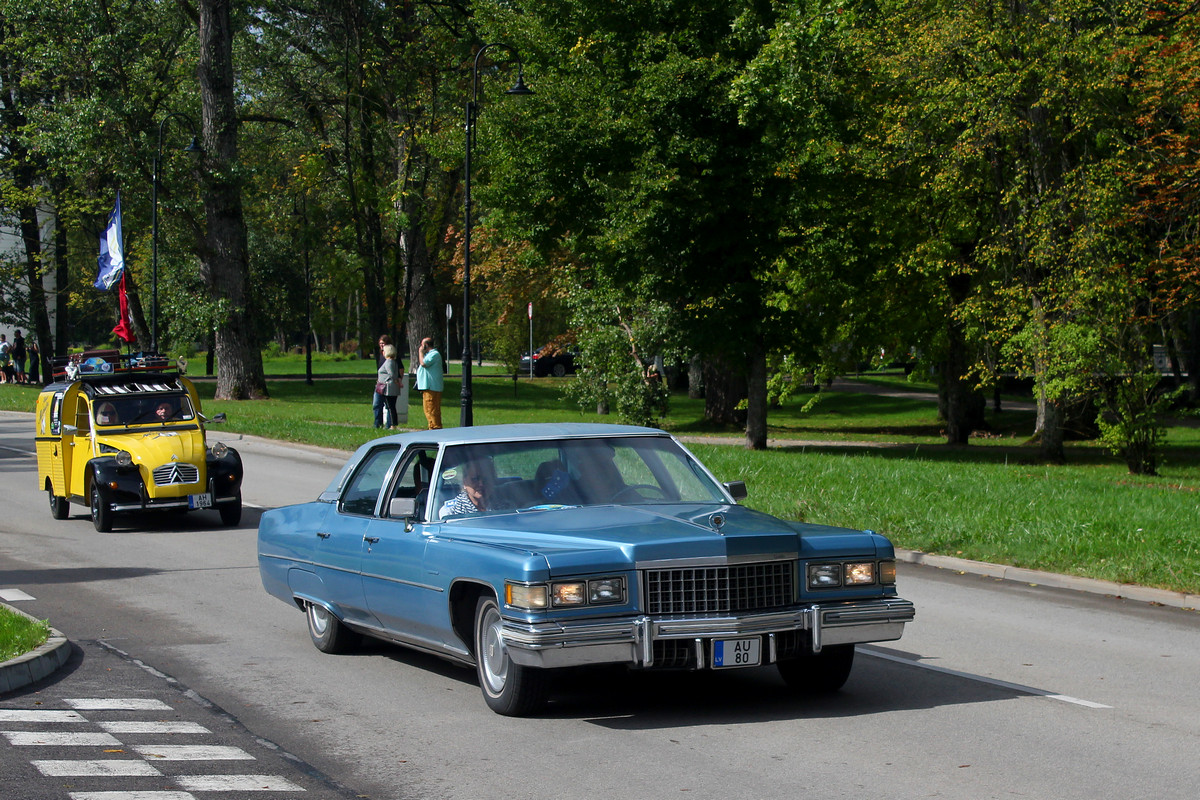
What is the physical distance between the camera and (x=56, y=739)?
676 centimetres

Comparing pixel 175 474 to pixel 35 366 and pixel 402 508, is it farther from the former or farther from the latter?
pixel 35 366

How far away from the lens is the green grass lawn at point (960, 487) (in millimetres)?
13000

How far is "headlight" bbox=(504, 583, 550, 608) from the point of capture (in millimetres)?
6602

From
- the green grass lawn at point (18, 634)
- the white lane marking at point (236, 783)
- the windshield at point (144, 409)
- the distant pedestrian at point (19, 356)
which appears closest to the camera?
the white lane marking at point (236, 783)

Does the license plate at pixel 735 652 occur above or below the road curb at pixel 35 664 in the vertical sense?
above

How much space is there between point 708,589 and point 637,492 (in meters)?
1.31

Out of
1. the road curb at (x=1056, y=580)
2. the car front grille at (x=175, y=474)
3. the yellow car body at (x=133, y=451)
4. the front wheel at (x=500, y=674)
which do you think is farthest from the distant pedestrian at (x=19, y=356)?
the front wheel at (x=500, y=674)

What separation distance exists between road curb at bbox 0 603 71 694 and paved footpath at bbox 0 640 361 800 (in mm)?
69

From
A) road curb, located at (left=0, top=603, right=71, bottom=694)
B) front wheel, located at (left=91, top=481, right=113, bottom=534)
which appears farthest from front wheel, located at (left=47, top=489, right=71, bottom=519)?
road curb, located at (left=0, top=603, right=71, bottom=694)

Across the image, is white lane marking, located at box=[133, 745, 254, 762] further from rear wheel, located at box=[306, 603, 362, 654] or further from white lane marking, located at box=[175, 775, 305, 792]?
rear wheel, located at box=[306, 603, 362, 654]

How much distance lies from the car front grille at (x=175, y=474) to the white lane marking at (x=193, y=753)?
9.62m

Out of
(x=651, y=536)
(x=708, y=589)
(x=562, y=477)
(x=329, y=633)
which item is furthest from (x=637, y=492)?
(x=329, y=633)

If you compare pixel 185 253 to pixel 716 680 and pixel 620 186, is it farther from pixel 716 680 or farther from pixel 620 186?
pixel 716 680

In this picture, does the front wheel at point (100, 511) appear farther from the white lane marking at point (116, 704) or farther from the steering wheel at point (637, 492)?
the steering wheel at point (637, 492)
